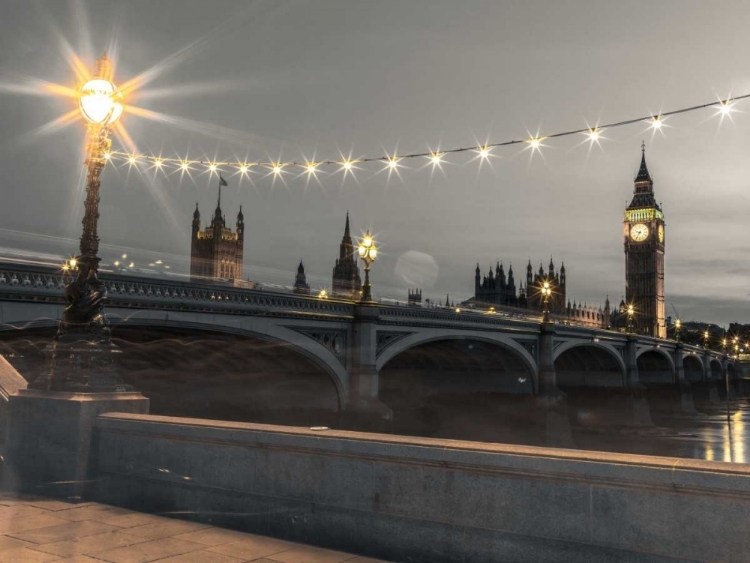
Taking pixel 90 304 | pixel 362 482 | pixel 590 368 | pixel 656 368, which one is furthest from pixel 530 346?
pixel 656 368

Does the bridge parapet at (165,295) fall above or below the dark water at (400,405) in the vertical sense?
above

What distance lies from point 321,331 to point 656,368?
3797 inches

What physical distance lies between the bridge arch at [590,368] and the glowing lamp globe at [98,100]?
75.8m

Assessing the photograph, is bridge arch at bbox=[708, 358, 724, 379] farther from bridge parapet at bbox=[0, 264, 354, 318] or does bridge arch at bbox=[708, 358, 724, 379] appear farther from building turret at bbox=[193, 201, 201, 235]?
bridge parapet at bbox=[0, 264, 354, 318]

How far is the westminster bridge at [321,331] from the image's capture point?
69.9ft

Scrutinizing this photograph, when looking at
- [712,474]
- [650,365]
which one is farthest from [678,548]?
[650,365]

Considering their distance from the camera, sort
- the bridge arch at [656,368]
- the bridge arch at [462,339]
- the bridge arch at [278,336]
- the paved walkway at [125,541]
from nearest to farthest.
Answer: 1. the paved walkway at [125,541]
2. the bridge arch at [278,336]
3. the bridge arch at [462,339]
4. the bridge arch at [656,368]

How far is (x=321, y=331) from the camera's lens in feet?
109

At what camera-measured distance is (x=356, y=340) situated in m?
35.2

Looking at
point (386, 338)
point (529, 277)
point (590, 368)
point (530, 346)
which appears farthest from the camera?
point (529, 277)

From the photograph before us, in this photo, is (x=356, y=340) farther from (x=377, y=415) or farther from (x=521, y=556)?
(x=521, y=556)

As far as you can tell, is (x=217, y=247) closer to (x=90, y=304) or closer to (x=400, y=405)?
(x=400, y=405)

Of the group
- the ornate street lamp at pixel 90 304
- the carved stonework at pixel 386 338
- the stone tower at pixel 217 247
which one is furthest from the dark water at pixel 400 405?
the stone tower at pixel 217 247

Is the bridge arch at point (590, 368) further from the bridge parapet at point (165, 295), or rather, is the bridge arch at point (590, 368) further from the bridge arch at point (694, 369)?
the bridge parapet at point (165, 295)
